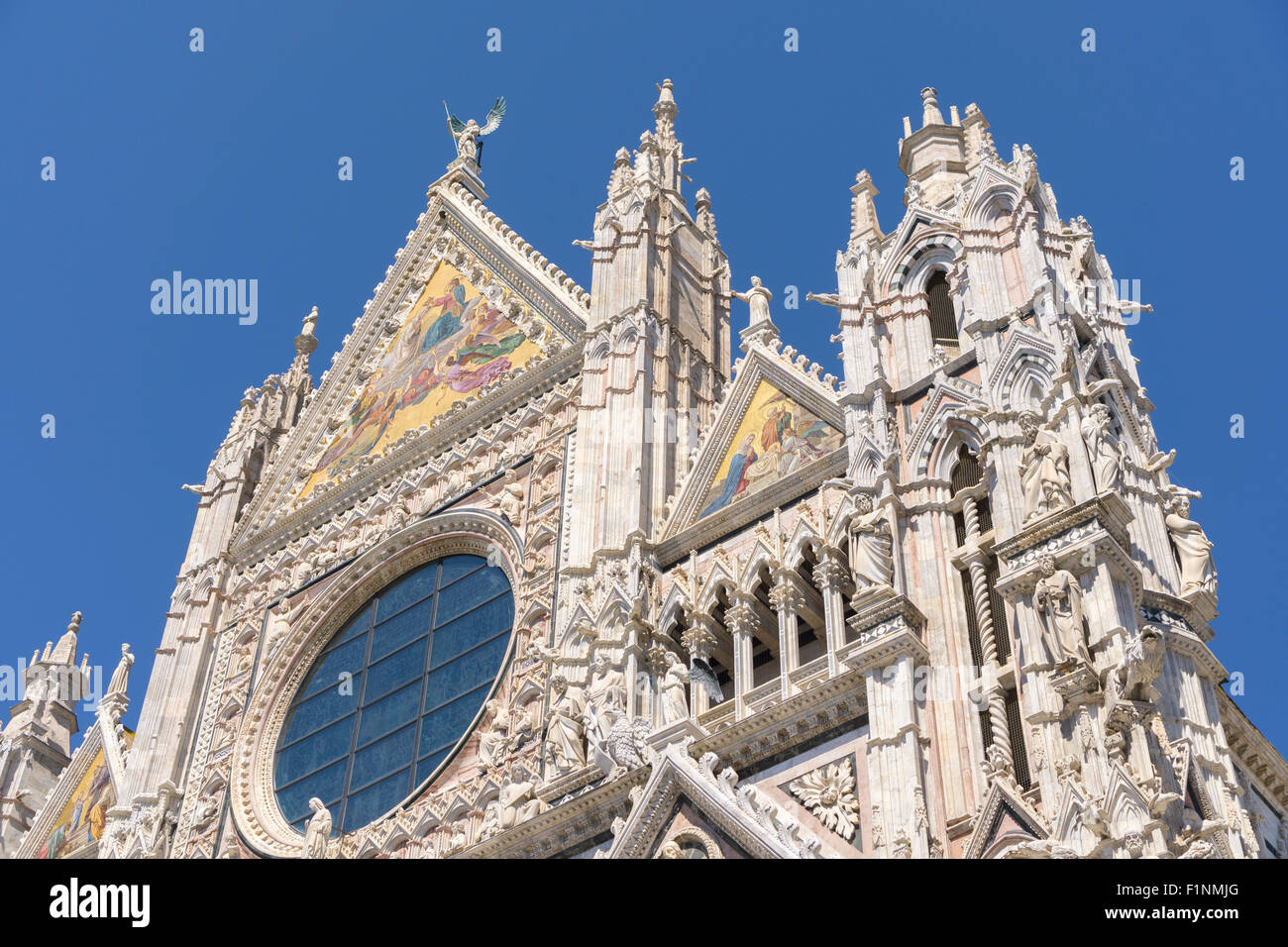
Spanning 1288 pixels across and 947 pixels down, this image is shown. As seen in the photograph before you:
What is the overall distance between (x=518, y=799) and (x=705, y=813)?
3.45 meters

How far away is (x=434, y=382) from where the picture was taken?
2612cm

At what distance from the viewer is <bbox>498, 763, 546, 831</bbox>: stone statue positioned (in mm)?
18078

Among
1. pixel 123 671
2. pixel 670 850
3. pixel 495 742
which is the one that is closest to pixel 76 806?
pixel 123 671

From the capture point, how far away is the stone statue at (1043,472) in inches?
596

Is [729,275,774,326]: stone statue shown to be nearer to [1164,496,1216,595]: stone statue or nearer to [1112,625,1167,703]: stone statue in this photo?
[1164,496,1216,595]: stone statue

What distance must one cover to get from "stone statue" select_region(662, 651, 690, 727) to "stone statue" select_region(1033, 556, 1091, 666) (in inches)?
162

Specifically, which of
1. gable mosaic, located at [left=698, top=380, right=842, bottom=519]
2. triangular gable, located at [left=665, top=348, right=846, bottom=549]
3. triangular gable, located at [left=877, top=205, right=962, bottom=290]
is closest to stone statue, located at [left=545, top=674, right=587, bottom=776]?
triangular gable, located at [left=665, top=348, right=846, bottom=549]

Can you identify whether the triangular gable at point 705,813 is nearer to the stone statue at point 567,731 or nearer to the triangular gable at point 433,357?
the stone statue at point 567,731

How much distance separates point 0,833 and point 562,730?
482 inches

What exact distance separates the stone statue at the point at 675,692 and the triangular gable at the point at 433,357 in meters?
6.84

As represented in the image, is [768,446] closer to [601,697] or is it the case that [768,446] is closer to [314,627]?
[601,697]
